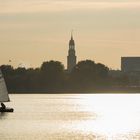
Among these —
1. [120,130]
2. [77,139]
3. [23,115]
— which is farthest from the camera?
[23,115]

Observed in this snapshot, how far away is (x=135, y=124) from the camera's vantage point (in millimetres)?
119438

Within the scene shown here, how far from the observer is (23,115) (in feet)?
464

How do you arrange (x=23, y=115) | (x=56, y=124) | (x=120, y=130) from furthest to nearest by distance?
(x=23, y=115)
(x=56, y=124)
(x=120, y=130)

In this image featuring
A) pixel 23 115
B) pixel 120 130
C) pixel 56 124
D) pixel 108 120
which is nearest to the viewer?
pixel 120 130

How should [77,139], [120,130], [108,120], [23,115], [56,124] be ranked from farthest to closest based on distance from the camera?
1. [23,115]
2. [108,120]
3. [56,124]
4. [120,130]
5. [77,139]

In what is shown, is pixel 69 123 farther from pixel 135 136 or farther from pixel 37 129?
pixel 135 136

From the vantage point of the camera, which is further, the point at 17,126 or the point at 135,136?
the point at 17,126

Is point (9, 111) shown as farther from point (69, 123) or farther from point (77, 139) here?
point (77, 139)

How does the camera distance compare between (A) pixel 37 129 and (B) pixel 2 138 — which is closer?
(B) pixel 2 138

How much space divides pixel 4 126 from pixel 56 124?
26.9 ft

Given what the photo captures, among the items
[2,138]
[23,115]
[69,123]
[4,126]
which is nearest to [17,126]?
[4,126]

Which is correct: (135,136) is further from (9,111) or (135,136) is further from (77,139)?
(9,111)

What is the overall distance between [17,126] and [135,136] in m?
20.4

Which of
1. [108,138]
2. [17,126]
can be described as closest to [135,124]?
[17,126]
